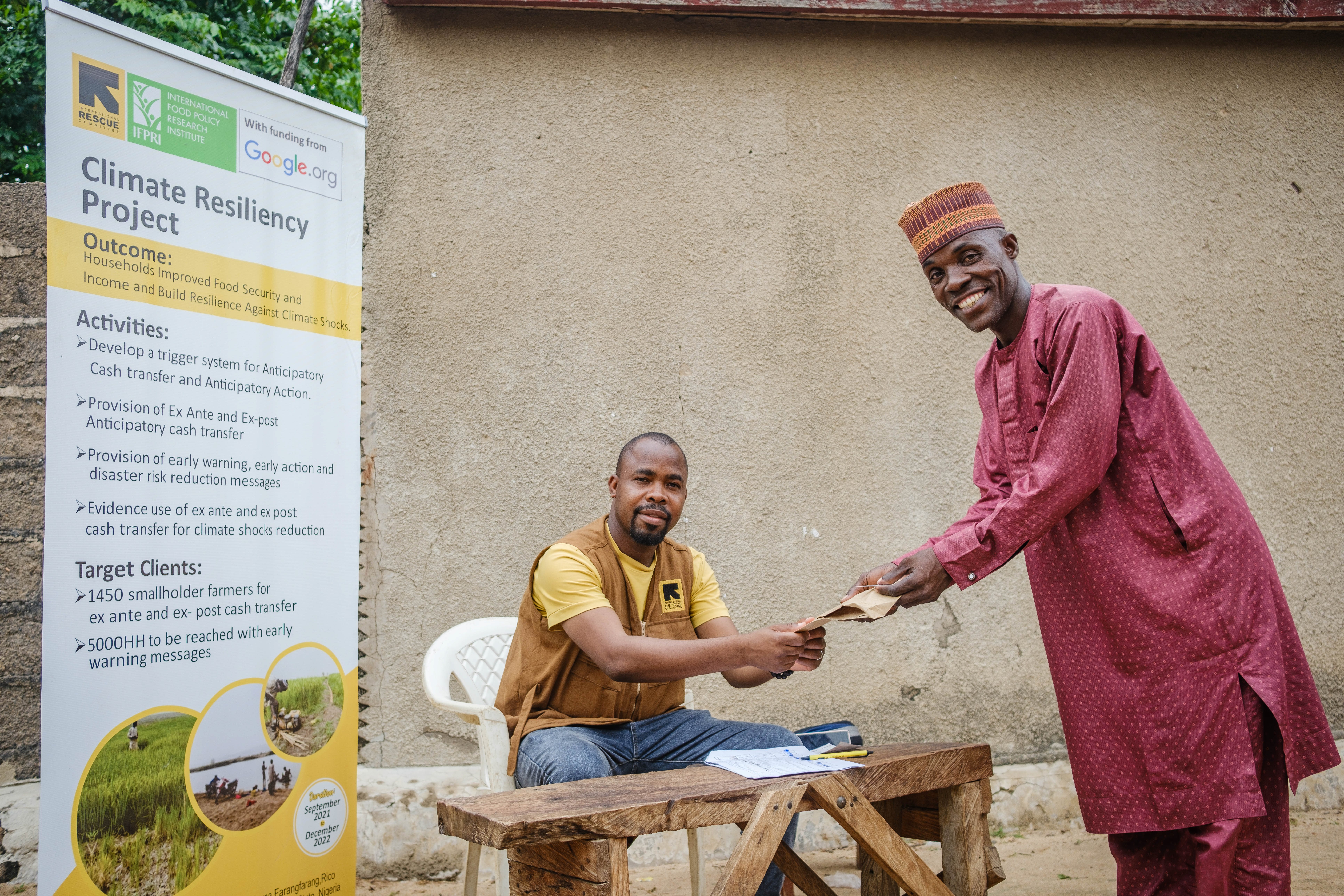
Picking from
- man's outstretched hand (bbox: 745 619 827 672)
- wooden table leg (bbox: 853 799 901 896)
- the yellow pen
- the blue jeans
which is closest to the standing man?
man's outstretched hand (bbox: 745 619 827 672)

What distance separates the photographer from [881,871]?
2738mm

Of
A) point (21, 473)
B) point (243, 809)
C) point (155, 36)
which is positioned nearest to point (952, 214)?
point (243, 809)

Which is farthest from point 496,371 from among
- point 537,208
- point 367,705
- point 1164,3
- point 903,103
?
point 1164,3

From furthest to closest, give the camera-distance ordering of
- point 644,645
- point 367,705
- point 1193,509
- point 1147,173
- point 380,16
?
point 1147,173 → point 380,16 → point 367,705 → point 644,645 → point 1193,509

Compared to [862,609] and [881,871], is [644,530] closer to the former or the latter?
[862,609]

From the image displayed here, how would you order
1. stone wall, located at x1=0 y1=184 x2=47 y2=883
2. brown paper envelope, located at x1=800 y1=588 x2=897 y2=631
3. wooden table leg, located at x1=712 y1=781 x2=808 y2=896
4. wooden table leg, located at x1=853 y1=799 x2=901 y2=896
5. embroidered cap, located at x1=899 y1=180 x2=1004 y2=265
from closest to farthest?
1. wooden table leg, located at x1=712 y1=781 x2=808 y2=896
2. brown paper envelope, located at x1=800 y1=588 x2=897 y2=631
3. embroidered cap, located at x1=899 y1=180 x2=1004 y2=265
4. wooden table leg, located at x1=853 y1=799 x2=901 y2=896
5. stone wall, located at x1=0 y1=184 x2=47 y2=883

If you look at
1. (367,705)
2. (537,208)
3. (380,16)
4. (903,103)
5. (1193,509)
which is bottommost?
(367,705)

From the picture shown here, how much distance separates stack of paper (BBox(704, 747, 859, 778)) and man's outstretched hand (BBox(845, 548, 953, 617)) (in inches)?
16.5

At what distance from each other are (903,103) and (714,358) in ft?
4.81

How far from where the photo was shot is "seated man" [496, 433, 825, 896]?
2586 mm

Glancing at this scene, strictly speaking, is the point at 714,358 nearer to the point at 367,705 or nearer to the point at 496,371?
the point at 496,371

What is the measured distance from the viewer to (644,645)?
8.50 ft

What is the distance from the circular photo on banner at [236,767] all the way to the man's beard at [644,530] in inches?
49.2

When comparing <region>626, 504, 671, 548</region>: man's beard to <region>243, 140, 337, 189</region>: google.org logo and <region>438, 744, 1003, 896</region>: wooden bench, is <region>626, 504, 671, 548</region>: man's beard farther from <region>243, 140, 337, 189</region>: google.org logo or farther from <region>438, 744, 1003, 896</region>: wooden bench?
<region>243, 140, 337, 189</region>: google.org logo
